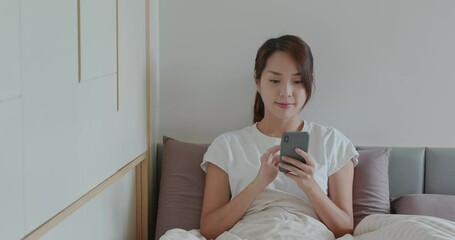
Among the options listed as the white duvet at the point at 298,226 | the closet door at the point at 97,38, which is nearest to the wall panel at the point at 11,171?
the closet door at the point at 97,38

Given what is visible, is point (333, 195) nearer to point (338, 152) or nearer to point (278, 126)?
point (338, 152)

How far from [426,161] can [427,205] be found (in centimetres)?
23

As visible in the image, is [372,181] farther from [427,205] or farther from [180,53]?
[180,53]

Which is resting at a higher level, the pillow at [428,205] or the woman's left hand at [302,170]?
the woman's left hand at [302,170]

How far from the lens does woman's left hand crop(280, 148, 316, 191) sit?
1859 mm

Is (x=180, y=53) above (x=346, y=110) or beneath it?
above

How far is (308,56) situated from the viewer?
2061 mm

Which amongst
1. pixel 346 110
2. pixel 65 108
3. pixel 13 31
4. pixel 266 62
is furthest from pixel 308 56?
pixel 13 31

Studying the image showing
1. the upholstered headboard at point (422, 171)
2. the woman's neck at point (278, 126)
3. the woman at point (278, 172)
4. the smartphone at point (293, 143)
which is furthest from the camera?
the upholstered headboard at point (422, 171)

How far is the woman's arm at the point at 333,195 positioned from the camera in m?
1.88

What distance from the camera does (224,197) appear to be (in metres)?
2.07

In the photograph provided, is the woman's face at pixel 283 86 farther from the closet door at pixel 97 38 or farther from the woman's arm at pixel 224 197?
the closet door at pixel 97 38

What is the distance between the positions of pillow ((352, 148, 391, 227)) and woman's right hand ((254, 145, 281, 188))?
390mm

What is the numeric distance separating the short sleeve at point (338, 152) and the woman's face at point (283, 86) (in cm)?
17
